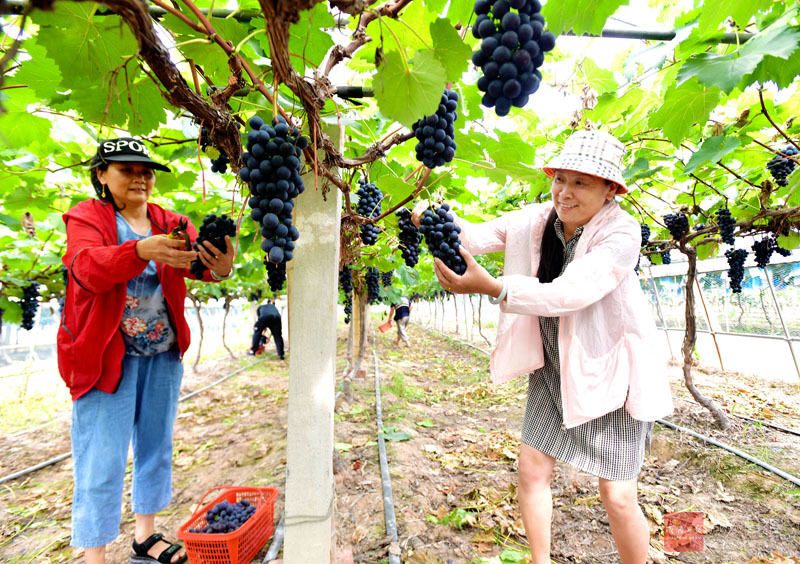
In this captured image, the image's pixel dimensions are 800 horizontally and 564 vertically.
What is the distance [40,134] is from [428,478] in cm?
376

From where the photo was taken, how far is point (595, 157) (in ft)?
5.85

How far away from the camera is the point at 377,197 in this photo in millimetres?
2467

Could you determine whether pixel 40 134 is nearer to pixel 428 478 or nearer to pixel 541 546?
pixel 541 546

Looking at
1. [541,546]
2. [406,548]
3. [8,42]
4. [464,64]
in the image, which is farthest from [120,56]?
[406,548]

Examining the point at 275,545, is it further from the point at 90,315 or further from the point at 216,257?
the point at 216,257

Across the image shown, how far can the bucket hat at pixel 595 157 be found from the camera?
1.76 meters

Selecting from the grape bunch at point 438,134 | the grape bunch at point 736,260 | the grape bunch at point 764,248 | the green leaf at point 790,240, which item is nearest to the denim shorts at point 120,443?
the grape bunch at point 438,134

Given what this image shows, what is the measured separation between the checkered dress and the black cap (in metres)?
2.16

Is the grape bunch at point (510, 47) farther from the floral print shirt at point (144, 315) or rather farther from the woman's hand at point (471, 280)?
the floral print shirt at point (144, 315)

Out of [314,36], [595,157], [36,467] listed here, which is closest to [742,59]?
[595,157]

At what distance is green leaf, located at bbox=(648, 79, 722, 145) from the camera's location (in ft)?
6.50

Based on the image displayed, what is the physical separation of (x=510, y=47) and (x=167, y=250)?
1494 millimetres

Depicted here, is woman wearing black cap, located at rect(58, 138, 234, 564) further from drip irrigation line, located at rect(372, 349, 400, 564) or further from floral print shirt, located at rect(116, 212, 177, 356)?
drip irrigation line, located at rect(372, 349, 400, 564)

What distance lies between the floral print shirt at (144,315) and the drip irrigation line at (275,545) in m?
1.43
